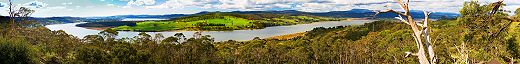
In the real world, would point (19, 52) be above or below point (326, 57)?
above

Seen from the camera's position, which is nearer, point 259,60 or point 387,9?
point 387,9

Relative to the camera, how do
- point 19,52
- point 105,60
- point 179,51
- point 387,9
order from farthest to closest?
1. point 179,51
2. point 105,60
3. point 19,52
4. point 387,9

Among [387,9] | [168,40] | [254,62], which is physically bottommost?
[254,62]

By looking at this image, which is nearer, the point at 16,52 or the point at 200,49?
the point at 16,52

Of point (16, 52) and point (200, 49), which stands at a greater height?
point (16, 52)

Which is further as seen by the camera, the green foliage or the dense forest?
the green foliage

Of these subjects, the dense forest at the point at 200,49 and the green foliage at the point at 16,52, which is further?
the green foliage at the point at 16,52

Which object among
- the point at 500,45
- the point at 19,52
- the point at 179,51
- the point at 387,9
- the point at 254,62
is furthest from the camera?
the point at 254,62

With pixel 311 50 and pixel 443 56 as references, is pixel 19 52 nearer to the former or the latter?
pixel 443 56

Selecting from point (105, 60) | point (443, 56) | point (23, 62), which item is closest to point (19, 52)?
point (23, 62)

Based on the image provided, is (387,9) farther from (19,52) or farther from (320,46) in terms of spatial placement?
(320,46)
